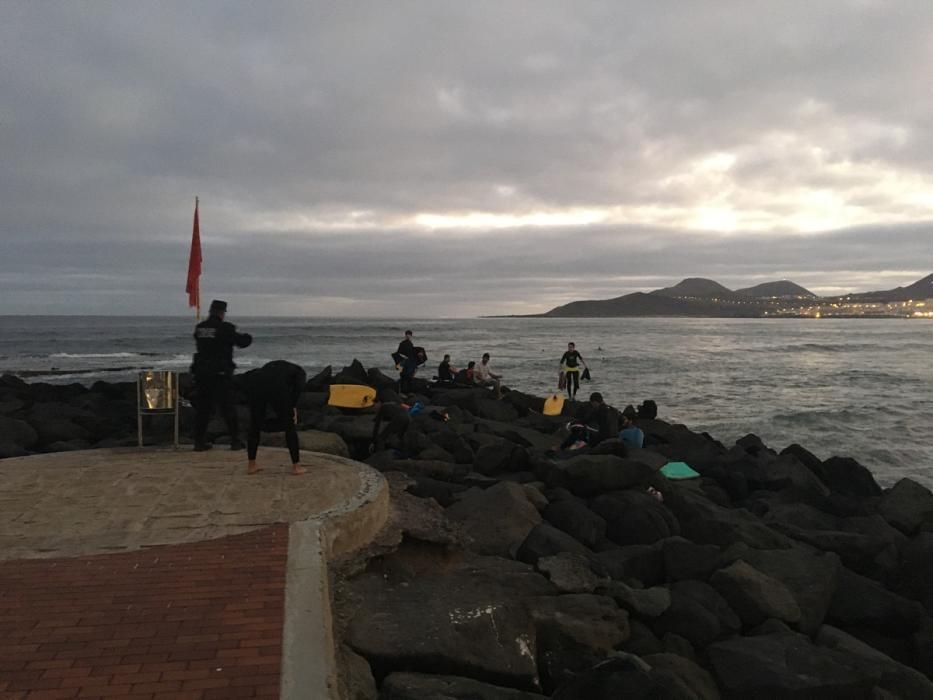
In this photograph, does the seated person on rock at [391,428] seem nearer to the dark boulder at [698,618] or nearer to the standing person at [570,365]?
the dark boulder at [698,618]

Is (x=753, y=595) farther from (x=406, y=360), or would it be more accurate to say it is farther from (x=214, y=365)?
(x=406, y=360)

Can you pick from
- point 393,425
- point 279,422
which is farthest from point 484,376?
point 279,422

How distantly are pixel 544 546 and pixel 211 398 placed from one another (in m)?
4.42

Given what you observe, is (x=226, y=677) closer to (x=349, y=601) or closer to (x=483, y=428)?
(x=349, y=601)

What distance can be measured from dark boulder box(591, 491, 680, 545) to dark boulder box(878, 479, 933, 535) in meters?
3.74

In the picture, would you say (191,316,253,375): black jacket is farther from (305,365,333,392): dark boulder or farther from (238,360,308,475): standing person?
(305,365,333,392): dark boulder

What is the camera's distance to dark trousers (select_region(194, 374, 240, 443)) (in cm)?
802

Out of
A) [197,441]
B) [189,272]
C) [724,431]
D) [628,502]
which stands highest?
[189,272]

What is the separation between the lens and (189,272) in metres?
8.86

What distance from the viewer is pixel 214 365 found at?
798 centimetres

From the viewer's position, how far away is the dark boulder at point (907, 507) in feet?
30.6

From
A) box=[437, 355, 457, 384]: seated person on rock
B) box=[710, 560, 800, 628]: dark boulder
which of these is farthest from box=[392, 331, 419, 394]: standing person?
box=[710, 560, 800, 628]: dark boulder

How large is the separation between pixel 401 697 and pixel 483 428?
10164mm

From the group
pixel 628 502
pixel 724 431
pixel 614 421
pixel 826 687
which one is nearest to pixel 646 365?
pixel 724 431
